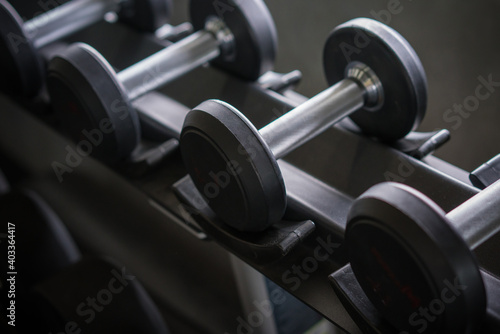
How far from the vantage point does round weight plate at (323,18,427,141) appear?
910 millimetres

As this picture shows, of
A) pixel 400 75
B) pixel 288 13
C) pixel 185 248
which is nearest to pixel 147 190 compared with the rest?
pixel 185 248

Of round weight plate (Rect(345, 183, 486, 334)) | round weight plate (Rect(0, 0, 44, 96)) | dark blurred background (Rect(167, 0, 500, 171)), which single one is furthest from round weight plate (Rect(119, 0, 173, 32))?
round weight plate (Rect(345, 183, 486, 334))

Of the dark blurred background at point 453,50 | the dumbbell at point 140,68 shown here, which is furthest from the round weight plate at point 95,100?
the dark blurred background at point 453,50

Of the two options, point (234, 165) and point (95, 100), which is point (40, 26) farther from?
point (234, 165)

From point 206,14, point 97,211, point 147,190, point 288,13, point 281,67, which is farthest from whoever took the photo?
point 281,67

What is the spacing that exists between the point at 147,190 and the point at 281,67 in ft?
2.76

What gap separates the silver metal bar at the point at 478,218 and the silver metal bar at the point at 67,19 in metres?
0.95

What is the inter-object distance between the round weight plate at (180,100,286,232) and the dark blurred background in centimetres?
74

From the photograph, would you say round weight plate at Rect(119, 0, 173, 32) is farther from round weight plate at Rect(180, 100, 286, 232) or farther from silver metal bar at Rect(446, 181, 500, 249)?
silver metal bar at Rect(446, 181, 500, 249)

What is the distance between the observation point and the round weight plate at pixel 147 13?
1.35m

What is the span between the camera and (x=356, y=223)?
2.30ft

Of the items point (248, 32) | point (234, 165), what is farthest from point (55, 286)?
point (248, 32)

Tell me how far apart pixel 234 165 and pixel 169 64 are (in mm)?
415

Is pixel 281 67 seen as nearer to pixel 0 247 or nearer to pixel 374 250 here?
pixel 0 247
